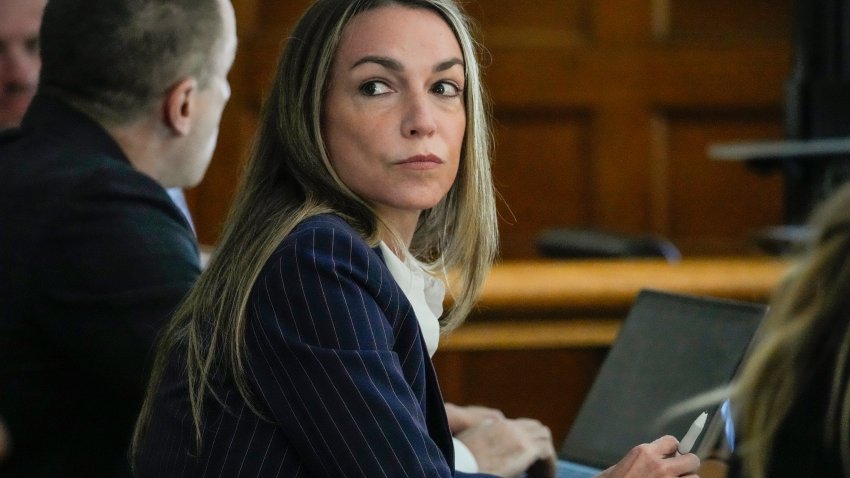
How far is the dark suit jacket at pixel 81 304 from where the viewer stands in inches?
72.3

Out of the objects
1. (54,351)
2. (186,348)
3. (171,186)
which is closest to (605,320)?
(171,186)

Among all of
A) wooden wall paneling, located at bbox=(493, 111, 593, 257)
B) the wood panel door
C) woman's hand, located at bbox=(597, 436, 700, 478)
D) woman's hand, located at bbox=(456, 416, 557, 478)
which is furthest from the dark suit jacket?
wooden wall paneling, located at bbox=(493, 111, 593, 257)

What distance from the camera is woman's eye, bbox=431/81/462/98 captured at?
1536mm

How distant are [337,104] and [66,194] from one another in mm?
527

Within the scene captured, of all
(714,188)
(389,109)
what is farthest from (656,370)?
(714,188)

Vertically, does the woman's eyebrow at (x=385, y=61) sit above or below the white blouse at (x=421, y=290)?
above

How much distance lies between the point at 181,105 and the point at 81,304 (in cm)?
37

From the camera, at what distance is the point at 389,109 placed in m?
1.49

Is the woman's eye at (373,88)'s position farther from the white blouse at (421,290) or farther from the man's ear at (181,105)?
the man's ear at (181,105)

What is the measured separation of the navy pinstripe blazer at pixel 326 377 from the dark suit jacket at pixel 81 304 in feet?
1.53

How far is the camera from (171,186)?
2.13 meters

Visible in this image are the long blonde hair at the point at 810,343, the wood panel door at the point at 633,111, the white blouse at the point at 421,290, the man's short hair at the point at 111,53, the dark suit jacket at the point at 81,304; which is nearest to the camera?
the long blonde hair at the point at 810,343

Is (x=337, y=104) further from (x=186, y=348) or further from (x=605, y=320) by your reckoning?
(x=605, y=320)

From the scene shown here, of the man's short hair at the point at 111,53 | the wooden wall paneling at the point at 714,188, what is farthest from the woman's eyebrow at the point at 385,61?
the wooden wall paneling at the point at 714,188
